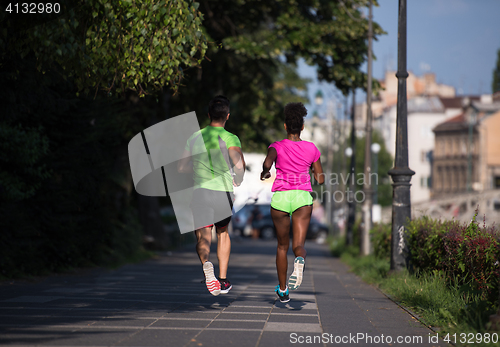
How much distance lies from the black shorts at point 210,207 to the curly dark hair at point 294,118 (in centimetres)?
100

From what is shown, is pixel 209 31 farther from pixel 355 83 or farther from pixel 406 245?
pixel 406 245

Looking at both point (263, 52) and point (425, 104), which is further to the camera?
point (425, 104)

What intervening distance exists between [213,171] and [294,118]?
3.41 feet

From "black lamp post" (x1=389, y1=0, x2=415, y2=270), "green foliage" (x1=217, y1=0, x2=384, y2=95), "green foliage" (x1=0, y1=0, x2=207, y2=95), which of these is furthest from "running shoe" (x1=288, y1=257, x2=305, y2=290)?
"green foliage" (x1=217, y1=0, x2=384, y2=95)

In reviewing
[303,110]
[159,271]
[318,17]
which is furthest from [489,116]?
[303,110]

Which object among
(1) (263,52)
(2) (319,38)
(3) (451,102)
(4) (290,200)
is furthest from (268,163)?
(3) (451,102)

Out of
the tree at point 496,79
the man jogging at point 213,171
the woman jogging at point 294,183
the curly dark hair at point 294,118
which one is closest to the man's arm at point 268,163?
the woman jogging at point 294,183

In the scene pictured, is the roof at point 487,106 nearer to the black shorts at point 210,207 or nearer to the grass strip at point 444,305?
the grass strip at point 444,305

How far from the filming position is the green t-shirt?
6895 millimetres

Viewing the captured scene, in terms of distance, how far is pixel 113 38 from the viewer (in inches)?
311

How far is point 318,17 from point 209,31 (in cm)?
316

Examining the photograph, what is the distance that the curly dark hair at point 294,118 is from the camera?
23.4ft

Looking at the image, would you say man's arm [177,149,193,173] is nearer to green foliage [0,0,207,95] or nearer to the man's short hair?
the man's short hair

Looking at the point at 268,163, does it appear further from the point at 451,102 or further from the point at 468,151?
the point at 451,102
